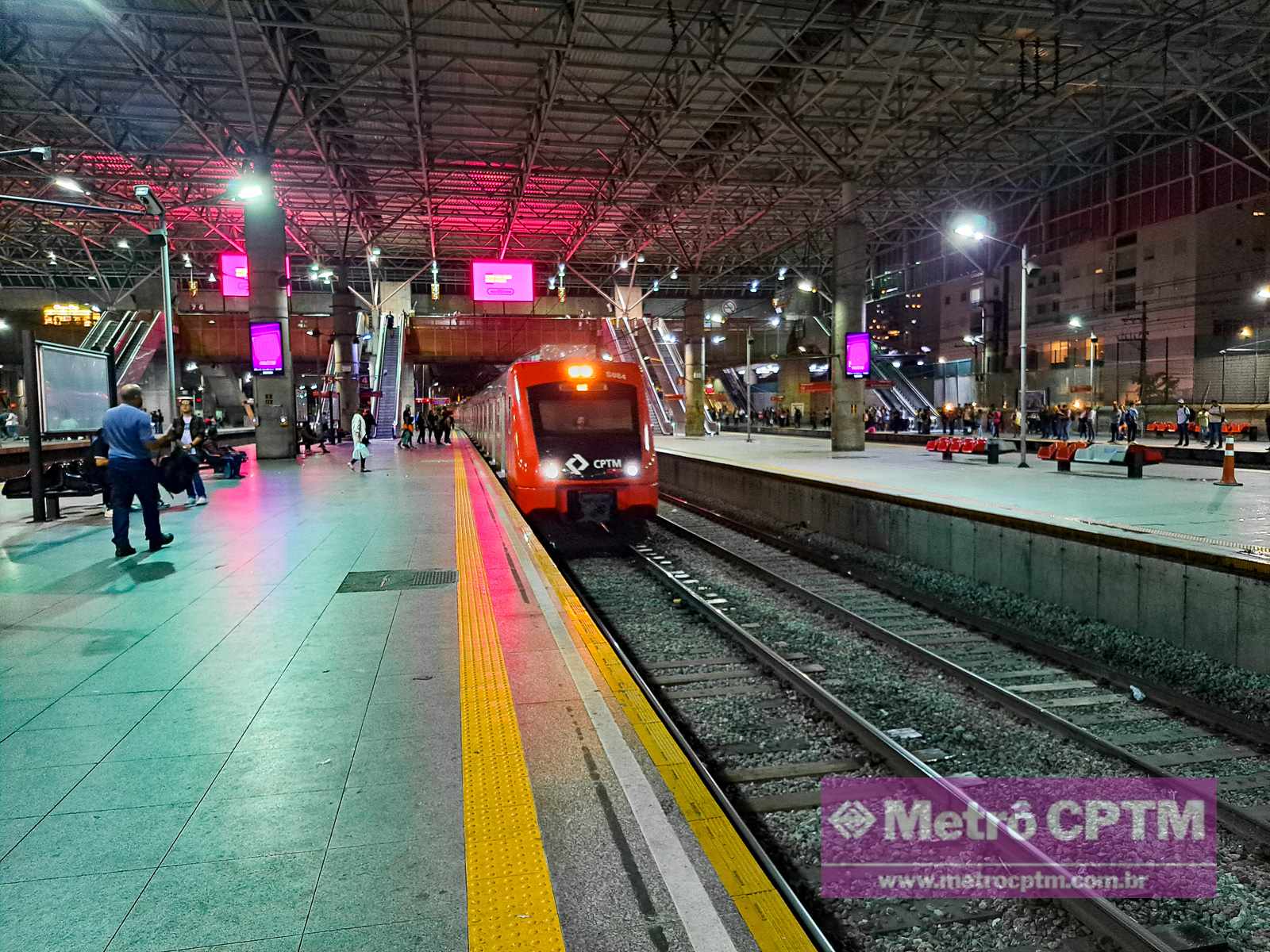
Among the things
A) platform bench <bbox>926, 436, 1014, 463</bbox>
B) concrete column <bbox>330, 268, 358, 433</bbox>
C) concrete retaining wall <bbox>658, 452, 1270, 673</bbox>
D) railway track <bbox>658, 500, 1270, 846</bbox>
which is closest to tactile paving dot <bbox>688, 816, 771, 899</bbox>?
railway track <bbox>658, 500, 1270, 846</bbox>

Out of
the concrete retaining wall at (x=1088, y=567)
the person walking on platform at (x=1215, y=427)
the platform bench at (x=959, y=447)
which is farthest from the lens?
the person walking on platform at (x=1215, y=427)

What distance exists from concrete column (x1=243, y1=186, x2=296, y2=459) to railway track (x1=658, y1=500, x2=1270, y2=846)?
65.4 ft

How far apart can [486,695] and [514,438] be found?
26.4ft

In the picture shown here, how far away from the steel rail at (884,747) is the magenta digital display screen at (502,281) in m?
22.4

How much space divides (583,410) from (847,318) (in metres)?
15.9

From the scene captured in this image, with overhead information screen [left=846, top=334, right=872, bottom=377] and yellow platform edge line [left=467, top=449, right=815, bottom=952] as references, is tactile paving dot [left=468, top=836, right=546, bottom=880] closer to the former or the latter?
yellow platform edge line [left=467, top=449, right=815, bottom=952]

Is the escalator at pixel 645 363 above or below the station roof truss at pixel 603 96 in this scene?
below

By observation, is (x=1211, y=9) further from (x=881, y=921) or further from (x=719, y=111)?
(x=881, y=921)

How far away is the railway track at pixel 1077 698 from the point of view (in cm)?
487

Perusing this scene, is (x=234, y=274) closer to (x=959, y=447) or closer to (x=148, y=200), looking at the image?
(x=148, y=200)

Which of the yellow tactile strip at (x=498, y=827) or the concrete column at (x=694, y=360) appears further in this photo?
the concrete column at (x=694, y=360)

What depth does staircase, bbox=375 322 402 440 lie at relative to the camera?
140 feet

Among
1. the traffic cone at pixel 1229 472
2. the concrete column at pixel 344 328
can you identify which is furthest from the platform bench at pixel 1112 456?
the concrete column at pixel 344 328

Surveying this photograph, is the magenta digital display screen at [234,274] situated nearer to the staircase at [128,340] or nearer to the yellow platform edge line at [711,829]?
the staircase at [128,340]
